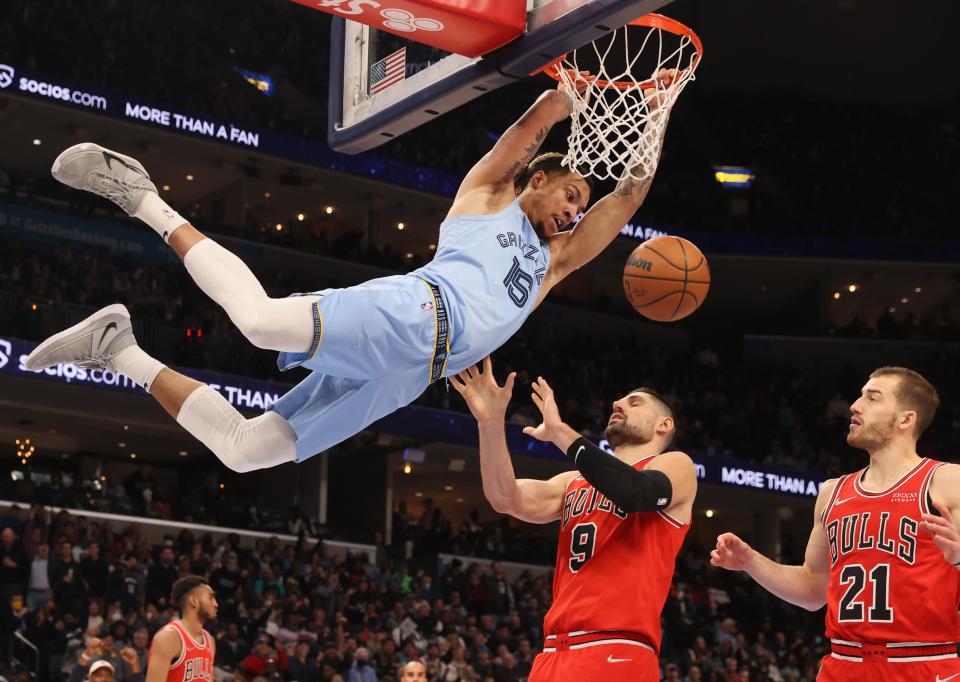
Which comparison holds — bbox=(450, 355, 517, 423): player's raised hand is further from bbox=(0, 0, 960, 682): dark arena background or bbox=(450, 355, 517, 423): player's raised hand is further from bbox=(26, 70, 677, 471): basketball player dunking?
bbox=(0, 0, 960, 682): dark arena background

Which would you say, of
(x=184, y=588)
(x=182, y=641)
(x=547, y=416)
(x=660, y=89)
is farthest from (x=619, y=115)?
(x=182, y=641)

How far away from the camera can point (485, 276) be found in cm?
504

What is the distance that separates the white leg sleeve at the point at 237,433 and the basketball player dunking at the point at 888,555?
2025mm

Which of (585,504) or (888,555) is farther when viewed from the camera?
(585,504)

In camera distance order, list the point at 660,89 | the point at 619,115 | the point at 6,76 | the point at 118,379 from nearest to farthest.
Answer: the point at 660,89, the point at 619,115, the point at 118,379, the point at 6,76

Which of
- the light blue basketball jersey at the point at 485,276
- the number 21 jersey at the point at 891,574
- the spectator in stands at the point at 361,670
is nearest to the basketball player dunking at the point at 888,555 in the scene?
the number 21 jersey at the point at 891,574

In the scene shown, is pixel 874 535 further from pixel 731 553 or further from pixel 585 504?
pixel 585 504

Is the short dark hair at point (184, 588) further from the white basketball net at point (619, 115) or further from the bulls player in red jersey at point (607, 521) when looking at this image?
the white basketball net at point (619, 115)

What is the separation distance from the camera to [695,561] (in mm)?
24172

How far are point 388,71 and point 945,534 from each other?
3299 millimetres

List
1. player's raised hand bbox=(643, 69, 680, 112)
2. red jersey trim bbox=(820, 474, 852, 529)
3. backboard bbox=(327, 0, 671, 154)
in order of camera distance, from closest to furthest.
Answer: backboard bbox=(327, 0, 671, 154), red jersey trim bbox=(820, 474, 852, 529), player's raised hand bbox=(643, 69, 680, 112)

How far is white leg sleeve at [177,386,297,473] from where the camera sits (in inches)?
195

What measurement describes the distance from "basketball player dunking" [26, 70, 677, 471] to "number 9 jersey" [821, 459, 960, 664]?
5.64 ft

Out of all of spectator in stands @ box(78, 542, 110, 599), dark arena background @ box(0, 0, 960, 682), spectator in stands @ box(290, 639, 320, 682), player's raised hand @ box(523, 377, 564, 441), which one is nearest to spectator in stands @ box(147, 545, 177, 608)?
dark arena background @ box(0, 0, 960, 682)
